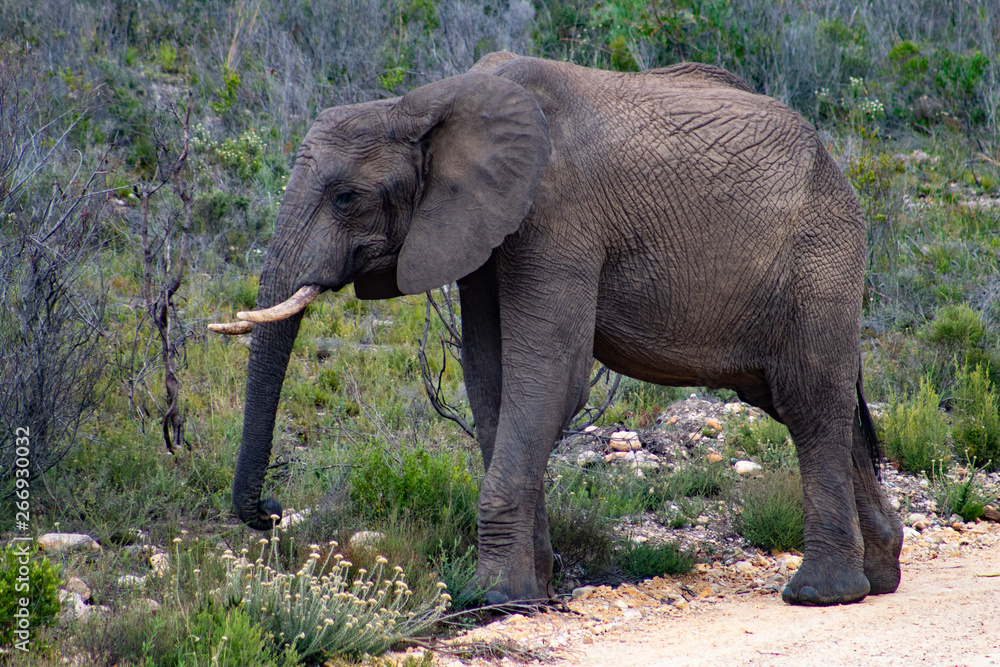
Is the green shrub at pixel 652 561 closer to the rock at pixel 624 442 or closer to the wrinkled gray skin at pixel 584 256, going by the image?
the wrinkled gray skin at pixel 584 256

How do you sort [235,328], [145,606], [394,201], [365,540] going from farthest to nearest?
[365,540], [394,201], [235,328], [145,606]

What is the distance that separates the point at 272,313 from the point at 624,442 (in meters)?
4.42

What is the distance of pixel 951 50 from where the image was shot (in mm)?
A: 14383

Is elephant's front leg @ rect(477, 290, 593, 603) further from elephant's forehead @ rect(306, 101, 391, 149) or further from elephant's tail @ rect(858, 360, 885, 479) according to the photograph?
elephant's tail @ rect(858, 360, 885, 479)

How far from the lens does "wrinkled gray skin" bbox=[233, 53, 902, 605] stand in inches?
191

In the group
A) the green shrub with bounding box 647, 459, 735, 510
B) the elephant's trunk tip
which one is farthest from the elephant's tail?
the elephant's trunk tip

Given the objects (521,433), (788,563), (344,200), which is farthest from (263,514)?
(788,563)

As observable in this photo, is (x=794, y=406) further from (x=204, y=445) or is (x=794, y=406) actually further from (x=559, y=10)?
(x=559, y=10)

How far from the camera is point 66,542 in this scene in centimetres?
543

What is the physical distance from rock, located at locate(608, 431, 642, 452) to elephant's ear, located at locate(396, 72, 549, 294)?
12.7 ft

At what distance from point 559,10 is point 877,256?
6.45 m

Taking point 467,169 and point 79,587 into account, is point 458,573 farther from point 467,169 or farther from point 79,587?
point 467,169

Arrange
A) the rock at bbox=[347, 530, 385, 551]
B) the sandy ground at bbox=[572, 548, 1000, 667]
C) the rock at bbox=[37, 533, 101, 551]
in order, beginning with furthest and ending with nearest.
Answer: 1. the rock at bbox=[37, 533, 101, 551]
2. the rock at bbox=[347, 530, 385, 551]
3. the sandy ground at bbox=[572, 548, 1000, 667]

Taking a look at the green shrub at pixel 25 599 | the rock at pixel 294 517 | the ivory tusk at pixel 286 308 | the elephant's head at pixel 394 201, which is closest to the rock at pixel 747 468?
the rock at pixel 294 517
